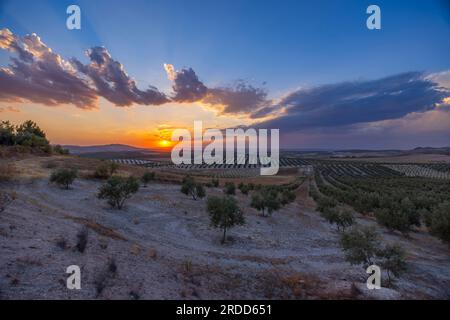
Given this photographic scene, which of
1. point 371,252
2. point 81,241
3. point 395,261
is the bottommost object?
point 395,261

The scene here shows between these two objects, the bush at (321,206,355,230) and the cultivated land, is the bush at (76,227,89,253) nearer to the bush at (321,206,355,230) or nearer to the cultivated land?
the cultivated land

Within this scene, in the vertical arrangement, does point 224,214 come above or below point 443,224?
above

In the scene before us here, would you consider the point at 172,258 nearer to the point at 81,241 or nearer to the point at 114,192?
the point at 81,241

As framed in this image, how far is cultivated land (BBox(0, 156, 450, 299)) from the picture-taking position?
9.84m

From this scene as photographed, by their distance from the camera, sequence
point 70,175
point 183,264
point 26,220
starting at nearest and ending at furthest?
point 183,264 < point 26,220 < point 70,175

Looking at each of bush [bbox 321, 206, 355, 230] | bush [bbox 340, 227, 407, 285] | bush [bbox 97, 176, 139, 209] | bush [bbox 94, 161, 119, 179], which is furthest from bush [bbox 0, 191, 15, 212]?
bush [bbox 321, 206, 355, 230]

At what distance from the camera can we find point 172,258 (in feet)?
47.3

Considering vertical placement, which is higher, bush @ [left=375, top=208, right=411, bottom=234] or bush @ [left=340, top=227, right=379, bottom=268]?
bush @ [left=340, top=227, right=379, bottom=268]

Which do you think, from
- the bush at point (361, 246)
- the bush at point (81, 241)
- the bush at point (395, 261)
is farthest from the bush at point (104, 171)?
the bush at point (395, 261)

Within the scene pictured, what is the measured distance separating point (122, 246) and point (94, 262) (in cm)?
290

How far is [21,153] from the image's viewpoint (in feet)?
151

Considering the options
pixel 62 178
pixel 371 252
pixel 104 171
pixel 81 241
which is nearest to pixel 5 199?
pixel 81 241
